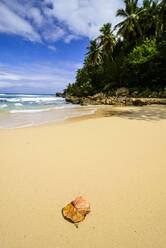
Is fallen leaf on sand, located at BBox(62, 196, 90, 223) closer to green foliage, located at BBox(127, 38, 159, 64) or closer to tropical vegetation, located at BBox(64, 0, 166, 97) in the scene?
tropical vegetation, located at BBox(64, 0, 166, 97)

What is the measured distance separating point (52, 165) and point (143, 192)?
45.0 inches

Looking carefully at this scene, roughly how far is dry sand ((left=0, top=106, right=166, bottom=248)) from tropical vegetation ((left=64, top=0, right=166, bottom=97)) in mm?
13674

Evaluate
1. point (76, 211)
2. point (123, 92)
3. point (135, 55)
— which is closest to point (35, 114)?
point (76, 211)

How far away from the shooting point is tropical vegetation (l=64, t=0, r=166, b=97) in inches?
575

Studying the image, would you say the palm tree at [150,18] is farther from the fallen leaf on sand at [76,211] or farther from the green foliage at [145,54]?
the fallen leaf on sand at [76,211]

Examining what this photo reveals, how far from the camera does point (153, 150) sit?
1964 millimetres

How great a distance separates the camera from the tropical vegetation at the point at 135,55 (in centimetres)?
1462

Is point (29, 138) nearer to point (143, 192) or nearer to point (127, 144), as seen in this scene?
point (127, 144)

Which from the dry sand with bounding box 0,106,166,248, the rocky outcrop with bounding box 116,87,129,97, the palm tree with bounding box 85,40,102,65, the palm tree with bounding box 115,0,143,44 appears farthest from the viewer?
the palm tree with bounding box 85,40,102,65

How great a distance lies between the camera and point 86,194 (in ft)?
3.75

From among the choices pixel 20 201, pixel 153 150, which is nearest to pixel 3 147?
pixel 20 201

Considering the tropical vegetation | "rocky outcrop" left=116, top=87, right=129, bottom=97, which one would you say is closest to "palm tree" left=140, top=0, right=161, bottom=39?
the tropical vegetation

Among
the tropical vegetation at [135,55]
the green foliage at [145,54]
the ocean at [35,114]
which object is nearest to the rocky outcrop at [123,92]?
the tropical vegetation at [135,55]

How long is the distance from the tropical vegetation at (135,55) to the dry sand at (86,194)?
13.7 metres
